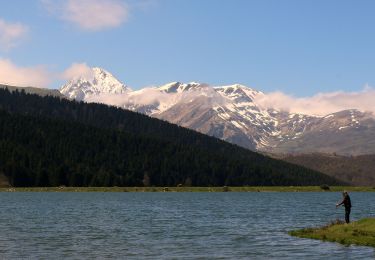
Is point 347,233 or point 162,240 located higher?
point 347,233

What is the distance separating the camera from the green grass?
5809 cm

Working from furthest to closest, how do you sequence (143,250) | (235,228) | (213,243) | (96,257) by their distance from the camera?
(235,228) → (213,243) → (143,250) → (96,257)

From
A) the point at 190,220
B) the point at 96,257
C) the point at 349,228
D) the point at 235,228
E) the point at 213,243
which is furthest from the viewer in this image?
the point at 190,220

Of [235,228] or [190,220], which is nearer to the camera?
[235,228]

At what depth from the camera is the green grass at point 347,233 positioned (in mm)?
58094

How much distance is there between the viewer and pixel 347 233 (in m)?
62.6

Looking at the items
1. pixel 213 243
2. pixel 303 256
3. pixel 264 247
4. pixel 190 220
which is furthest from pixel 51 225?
pixel 303 256

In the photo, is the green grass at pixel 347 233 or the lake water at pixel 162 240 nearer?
the lake water at pixel 162 240

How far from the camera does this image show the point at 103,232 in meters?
72.4

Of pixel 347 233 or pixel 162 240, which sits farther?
pixel 162 240

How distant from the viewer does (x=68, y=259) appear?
164 feet

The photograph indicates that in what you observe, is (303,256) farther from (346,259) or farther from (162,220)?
(162,220)

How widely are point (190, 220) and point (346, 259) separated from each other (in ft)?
147

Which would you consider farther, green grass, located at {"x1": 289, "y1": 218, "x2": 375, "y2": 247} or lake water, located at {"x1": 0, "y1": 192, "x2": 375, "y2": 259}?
green grass, located at {"x1": 289, "y1": 218, "x2": 375, "y2": 247}
